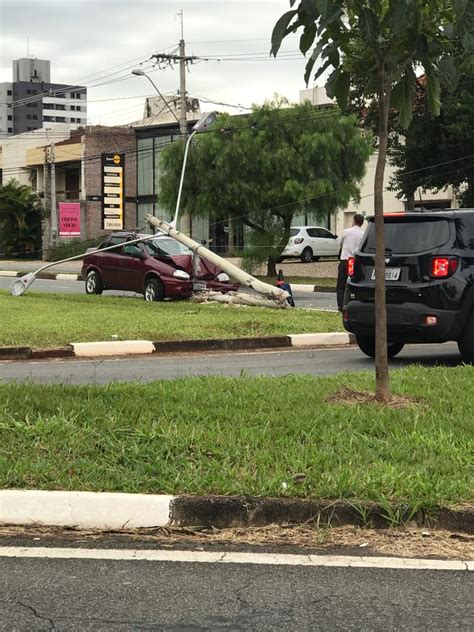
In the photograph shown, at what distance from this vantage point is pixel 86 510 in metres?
4.72

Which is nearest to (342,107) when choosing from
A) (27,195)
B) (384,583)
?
(384,583)

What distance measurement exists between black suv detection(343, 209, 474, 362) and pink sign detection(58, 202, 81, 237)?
45073mm

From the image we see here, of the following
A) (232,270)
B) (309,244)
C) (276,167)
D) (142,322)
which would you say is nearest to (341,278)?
(142,322)

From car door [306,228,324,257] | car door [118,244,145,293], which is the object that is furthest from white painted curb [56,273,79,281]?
car door [118,244,145,293]

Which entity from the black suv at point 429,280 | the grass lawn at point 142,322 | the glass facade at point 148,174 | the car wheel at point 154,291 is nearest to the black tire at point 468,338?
the black suv at point 429,280

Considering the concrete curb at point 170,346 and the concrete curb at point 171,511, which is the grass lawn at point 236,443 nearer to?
the concrete curb at point 171,511

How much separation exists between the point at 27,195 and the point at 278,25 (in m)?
53.3

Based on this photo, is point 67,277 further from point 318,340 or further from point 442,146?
point 318,340

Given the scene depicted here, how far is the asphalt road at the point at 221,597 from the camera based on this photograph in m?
3.50

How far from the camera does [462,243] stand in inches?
395

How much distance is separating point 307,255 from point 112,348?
28.4 meters

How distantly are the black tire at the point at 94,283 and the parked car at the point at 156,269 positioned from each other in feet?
0.58

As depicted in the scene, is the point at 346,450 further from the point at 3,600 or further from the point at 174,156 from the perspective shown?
the point at 174,156

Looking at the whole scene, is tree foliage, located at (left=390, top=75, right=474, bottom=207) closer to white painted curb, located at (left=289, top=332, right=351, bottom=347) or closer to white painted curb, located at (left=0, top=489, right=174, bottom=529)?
white painted curb, located at (left=289, top=332, right=351, bottom=347)
